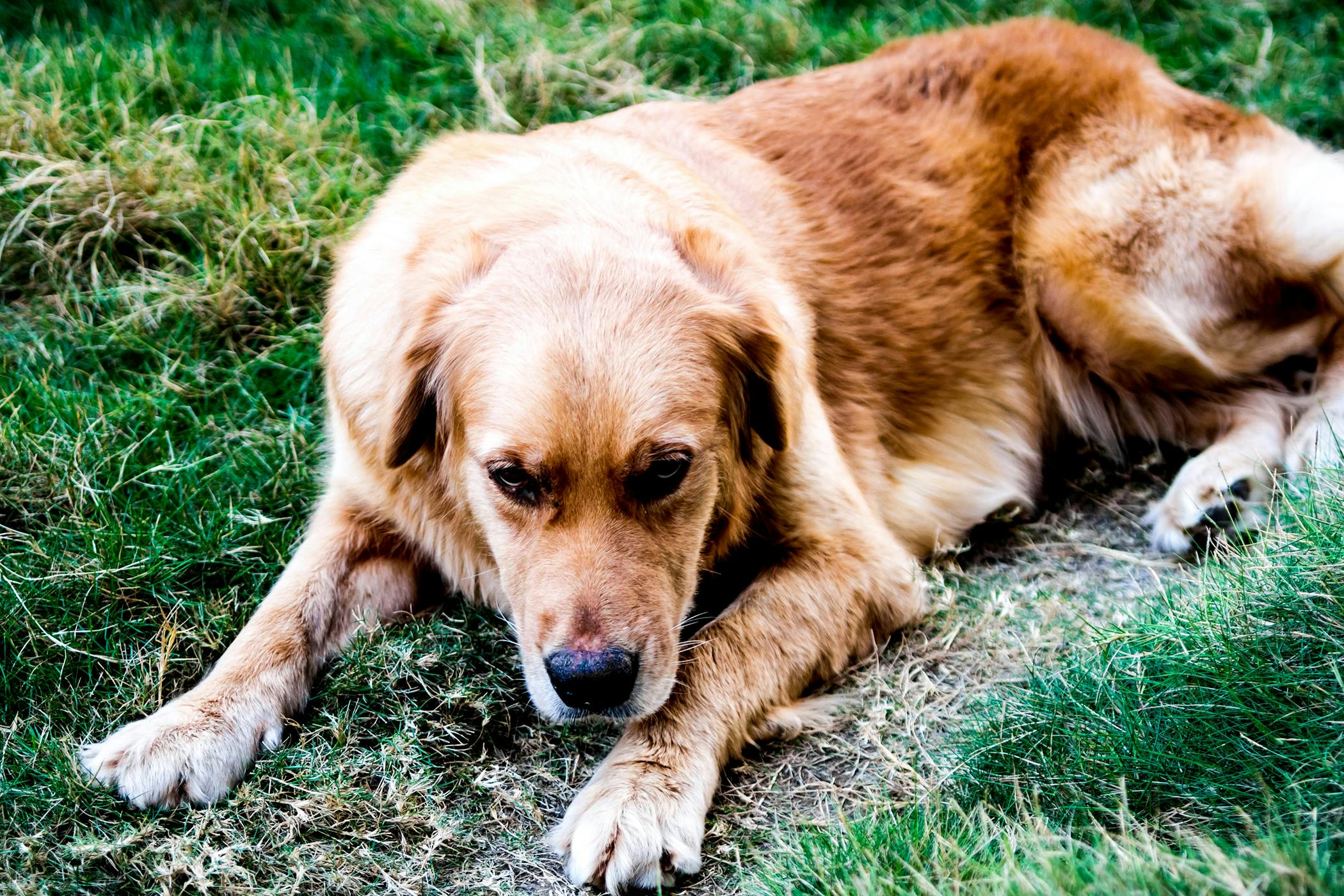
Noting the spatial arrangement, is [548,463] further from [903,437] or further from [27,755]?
[903,437]

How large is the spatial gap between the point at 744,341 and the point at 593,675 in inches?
40.2

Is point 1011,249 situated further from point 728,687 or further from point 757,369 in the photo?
point 728,687

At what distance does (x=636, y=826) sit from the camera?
9.41 feet

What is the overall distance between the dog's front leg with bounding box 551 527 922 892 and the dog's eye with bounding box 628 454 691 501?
0.59 meters

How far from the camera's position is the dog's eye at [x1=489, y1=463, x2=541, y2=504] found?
296 cm

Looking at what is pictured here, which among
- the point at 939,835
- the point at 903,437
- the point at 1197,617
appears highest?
the point at 1197,617

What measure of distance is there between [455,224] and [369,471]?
79 centimetres

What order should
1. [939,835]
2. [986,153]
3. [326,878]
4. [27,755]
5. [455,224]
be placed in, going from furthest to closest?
[986,153]
[455,224]
[27,755]
[326,878]
[939,835]

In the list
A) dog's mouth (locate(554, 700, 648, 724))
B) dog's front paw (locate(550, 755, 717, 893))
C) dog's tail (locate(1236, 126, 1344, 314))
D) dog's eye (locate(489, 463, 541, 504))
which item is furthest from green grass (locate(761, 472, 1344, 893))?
dog's tail (locate(1236, 126, 1344, 314))

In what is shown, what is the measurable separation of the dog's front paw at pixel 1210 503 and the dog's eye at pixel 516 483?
7.88 ft

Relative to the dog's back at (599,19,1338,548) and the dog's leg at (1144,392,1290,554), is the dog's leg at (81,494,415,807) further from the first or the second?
the dog's leg at (1144,392,1290,554)

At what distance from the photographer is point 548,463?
2.89 m

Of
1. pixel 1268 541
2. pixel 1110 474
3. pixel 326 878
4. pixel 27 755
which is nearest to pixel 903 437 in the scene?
pixel 1110 474

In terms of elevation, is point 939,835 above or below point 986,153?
below
